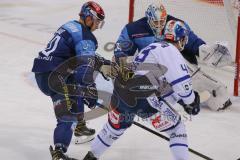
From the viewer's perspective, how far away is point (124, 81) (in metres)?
3.90

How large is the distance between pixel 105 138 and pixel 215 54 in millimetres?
1970

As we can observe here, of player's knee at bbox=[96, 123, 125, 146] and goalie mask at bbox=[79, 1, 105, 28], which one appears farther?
goalie mask at bbox=[79, 1, 105, 28]

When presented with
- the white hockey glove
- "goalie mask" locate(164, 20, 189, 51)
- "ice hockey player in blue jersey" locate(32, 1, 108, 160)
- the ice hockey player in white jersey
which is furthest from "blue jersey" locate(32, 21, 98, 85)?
the white hockey glove

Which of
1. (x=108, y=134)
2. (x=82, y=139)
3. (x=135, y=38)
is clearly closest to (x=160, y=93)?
(x=108, y=134)

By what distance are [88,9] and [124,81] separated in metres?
0.57

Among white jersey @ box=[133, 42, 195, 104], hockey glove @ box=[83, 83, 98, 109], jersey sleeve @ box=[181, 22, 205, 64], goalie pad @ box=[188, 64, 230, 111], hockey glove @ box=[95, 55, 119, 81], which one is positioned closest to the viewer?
white jersey @ box=[133, 42, 195, 104]

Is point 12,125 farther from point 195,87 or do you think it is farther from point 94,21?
point 195,87

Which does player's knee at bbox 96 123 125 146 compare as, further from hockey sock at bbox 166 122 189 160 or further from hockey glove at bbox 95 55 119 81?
hockey glove at bbox 95 55 119 81

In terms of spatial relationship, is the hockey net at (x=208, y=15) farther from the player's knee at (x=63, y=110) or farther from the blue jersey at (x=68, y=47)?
the player's knee at (x=63, y=110)

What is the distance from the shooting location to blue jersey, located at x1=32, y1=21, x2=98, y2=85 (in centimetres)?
390

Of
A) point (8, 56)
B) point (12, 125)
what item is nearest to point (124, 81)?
point (12, 125)

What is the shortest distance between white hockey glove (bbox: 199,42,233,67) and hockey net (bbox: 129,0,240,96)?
1.63 feet

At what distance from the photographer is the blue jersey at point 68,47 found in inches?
154

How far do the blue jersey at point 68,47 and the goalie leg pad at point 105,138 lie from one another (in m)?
0.41
